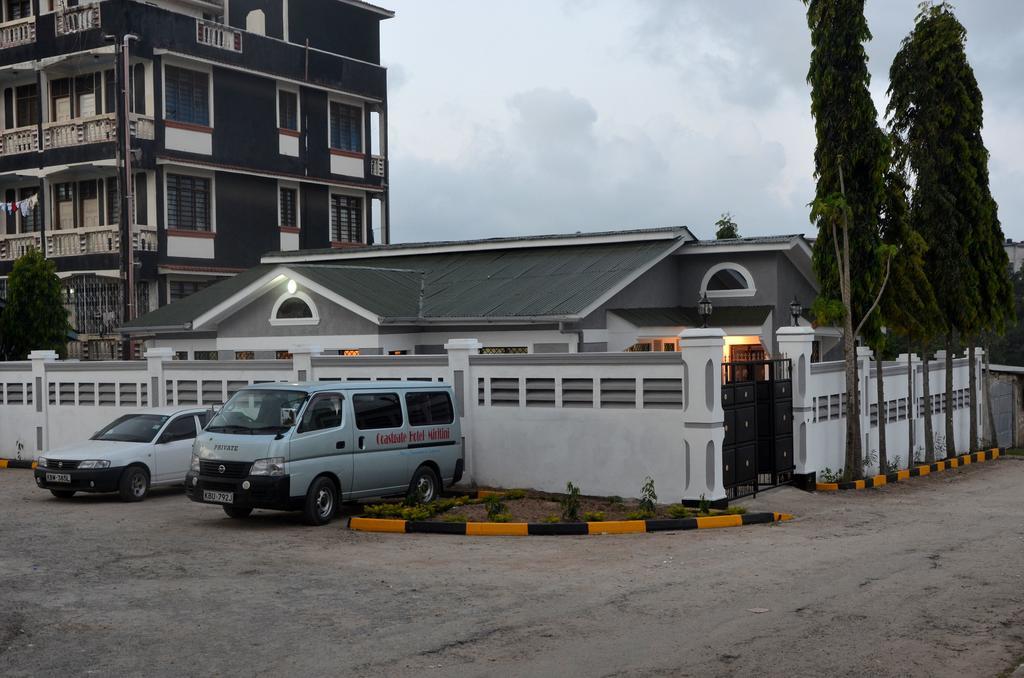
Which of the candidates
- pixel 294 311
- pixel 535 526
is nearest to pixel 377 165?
pixel 294 311

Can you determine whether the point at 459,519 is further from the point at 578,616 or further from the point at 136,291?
the point at 136,291

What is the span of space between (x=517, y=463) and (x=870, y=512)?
558 centimetres

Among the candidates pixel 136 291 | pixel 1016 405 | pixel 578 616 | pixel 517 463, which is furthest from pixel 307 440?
pixel 1016 405

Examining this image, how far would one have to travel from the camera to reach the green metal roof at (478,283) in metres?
25.6

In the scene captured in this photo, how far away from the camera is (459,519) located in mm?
15820

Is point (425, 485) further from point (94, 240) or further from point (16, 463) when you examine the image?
point (94, 240)

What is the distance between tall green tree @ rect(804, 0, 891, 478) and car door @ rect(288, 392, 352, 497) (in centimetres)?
882

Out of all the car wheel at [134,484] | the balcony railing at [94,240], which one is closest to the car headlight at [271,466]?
the car wheel at [134,484]

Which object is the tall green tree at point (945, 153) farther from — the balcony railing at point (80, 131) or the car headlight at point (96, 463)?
the balcony railing at point (80, 131)

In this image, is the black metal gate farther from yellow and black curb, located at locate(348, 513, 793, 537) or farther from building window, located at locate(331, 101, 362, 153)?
building window, located at locate(331, 101, 362, 153)

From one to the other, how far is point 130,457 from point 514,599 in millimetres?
10026

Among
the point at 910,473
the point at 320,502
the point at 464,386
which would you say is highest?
the point at 464,386

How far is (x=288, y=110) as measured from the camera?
3862 cm

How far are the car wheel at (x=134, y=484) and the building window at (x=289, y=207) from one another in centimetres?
2046
